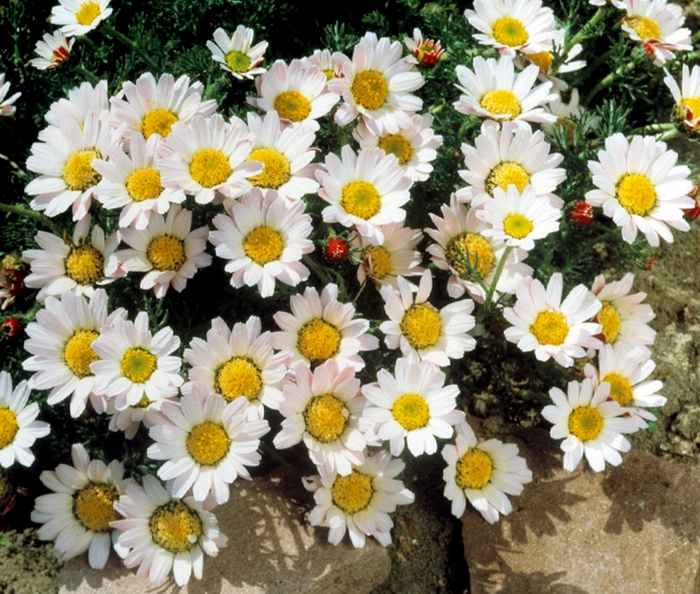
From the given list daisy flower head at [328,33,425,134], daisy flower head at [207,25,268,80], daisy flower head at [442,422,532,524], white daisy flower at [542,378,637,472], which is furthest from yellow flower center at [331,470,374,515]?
daisy flower head at [207,25,268,80]

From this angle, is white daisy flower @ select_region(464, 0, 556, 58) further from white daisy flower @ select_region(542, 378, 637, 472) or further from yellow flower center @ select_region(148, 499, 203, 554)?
yellow flower center @ select_region(148, 499, 203, 554)

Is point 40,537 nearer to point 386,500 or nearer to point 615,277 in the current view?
point 386,500

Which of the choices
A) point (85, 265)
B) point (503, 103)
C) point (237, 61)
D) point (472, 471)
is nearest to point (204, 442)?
point (85, 265)

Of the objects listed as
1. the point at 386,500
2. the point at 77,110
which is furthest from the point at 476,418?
the point at 77,110

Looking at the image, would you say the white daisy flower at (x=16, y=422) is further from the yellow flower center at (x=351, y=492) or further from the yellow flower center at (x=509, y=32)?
the yellow flower center at (x=509, y=32)

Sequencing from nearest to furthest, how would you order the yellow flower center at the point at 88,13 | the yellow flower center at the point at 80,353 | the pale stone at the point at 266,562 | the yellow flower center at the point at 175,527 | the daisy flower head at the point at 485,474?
the yellow flower center at the point at 80,353 → the yellow flower center at the point at 175,527 → the pale stone at the point at 266,562 → the daisy flower head at the point at 485,474 → the yellow flower center at the point at 88,13

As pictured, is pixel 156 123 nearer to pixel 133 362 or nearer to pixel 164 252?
pixel 164 252

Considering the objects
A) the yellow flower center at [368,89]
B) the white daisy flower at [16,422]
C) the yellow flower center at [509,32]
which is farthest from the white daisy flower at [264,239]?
the yellow flower center at [509,32]
